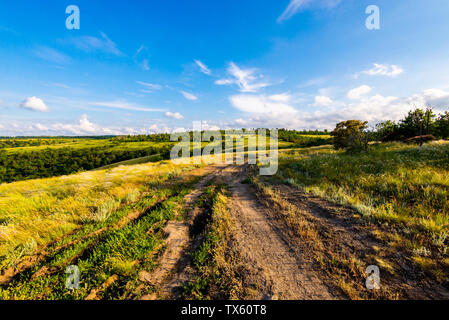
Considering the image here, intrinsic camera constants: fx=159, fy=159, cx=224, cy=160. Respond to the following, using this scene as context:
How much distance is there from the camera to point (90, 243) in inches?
211

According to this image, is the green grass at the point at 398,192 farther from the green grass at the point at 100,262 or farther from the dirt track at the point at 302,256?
the green grass at the point at 100,262

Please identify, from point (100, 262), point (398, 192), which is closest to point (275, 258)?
point (100, 262)

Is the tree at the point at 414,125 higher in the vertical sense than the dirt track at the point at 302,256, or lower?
higher

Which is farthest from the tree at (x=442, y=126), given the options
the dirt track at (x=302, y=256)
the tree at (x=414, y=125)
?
the dirt track at (x=302, y=256)

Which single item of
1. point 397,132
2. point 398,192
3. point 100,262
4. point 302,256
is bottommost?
point 100,262

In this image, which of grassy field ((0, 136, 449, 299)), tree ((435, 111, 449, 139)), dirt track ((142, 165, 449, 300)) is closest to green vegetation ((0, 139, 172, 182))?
grassy field ((0, 136, 449, 299))

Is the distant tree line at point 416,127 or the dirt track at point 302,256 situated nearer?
the dirt track at point 302,256

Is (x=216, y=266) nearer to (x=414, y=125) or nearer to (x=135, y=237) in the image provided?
(x=135, y=237)

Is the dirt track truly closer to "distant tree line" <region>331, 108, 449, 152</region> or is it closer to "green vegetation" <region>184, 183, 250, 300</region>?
"green vegetation" <region>184, 183, 250, 300</region>

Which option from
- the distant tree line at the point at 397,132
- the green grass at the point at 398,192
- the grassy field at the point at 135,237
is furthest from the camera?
the distant tree line at the point at 397,132

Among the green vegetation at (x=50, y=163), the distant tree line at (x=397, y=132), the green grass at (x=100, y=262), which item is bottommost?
the green vegetation at (x=50, y=163)
